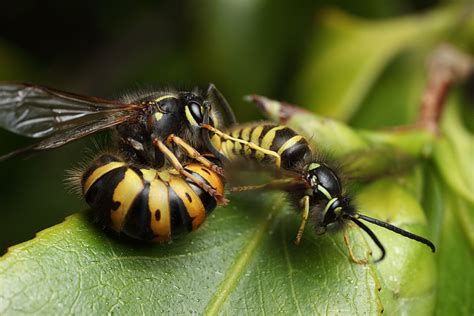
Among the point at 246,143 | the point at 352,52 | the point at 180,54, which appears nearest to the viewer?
the point at 246,143

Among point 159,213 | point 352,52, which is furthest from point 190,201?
point 352,52

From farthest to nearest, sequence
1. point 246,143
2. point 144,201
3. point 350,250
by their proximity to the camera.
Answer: point 246,143 < point 350,250 < point 144,201

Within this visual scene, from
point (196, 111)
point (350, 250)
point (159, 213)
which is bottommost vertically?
point (350, 250)

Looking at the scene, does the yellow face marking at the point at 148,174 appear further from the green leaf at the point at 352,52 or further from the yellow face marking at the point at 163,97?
the green leaf at the point at 352,52

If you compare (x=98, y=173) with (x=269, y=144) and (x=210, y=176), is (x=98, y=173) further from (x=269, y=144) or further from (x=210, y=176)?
(x=269, y=144)

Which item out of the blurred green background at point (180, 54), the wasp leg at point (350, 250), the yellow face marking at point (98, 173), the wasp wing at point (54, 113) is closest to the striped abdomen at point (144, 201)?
the yellow face marking at point (98, 173)

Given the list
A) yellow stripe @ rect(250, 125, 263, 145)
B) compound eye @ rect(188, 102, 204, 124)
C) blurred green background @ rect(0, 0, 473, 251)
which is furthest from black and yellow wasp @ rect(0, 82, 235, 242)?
blurred green background @ rect(0, 0, 473, 251)

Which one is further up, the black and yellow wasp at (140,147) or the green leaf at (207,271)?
the black and yellow wasp at (140,147)
